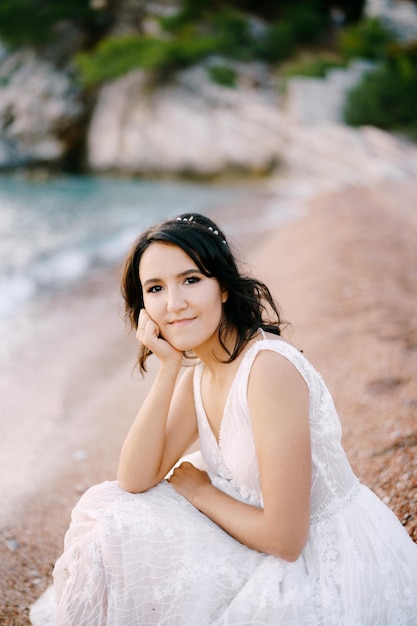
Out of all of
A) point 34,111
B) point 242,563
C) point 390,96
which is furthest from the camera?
point 34,111

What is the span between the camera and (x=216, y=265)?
1.99 meters

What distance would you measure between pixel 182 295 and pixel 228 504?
0.73m

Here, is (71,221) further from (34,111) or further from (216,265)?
(34,111)

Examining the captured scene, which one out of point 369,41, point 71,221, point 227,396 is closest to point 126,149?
point 369,41

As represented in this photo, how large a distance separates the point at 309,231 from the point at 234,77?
1446cm

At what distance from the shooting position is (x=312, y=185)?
1738 centimetres

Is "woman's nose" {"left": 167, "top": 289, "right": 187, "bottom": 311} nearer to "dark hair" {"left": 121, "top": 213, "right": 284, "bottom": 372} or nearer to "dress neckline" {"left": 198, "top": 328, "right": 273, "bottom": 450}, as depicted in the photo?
"dark hair" {"left": 121, "top": 213, "right": 284, "bottom": 372}

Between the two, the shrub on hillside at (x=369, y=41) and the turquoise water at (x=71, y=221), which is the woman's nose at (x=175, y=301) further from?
the shrub on hillside at (x=369, y=41)

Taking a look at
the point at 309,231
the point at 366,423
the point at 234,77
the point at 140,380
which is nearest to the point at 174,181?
the point at 234,77

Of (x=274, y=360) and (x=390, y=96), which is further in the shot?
(x=390, y=96)

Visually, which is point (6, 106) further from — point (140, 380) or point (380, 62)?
point (140, 380)

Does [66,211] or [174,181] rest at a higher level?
[66,211]

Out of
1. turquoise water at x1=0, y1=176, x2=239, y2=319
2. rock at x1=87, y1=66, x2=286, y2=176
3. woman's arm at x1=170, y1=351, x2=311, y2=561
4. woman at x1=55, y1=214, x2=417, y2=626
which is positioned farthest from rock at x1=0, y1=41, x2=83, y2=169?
woman's arm at x1=170, y1=351, x2=311, y2=561

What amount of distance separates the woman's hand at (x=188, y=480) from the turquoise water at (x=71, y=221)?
17.3 feet
